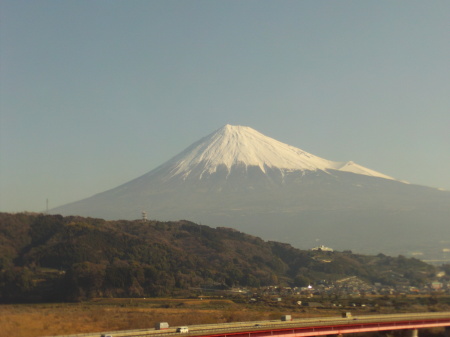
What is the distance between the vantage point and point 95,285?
92.3 meters

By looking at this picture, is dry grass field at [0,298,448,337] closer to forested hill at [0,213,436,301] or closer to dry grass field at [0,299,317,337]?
dry grass field at [0,299,317,337]

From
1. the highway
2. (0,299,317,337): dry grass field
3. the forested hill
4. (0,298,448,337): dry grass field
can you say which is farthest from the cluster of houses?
the highway

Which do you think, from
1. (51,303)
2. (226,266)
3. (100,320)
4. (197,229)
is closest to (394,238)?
(197,229)

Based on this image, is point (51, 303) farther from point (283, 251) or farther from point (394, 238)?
point (394, 238)

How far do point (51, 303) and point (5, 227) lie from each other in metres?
44.0

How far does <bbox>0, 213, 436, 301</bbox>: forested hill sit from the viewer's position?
3733 inches

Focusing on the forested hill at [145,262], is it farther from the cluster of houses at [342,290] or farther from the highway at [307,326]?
the highway at [307,326]

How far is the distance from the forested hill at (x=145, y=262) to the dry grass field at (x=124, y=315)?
1017cm

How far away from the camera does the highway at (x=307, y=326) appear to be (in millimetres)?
48250

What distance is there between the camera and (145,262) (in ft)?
378

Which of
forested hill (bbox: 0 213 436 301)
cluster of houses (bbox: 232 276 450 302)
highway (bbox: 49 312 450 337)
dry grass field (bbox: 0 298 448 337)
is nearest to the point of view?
highway (bbox: 49 312 450 337)

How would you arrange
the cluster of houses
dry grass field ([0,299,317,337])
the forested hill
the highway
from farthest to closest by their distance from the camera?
the forested hill < the cluster of houses < dry grass field ([0,299,317,337]) < the highway

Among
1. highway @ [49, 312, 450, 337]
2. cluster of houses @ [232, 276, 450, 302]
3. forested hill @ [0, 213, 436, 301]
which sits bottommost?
highway @ [49, 312, 450, 337]

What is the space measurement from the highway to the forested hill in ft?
139
